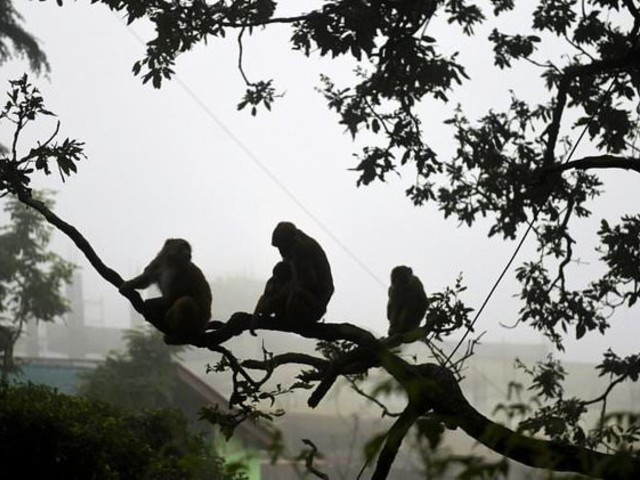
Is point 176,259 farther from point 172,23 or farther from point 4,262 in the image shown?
point 4,262

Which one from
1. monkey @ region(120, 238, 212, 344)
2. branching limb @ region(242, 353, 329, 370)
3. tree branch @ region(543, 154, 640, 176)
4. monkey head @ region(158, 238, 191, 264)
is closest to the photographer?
branching limb @ region(242, 353, 329, 370)

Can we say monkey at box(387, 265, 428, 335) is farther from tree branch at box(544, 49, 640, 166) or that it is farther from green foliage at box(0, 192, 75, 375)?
green foliage at box(0, 192, 75, 375)

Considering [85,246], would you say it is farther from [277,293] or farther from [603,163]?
[603,163]

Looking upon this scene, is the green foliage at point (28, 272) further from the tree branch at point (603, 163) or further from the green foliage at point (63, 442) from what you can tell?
the tree branch at point (603, 163)

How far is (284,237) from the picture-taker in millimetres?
4996

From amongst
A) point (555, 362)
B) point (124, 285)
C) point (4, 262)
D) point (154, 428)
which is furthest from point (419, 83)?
point (4, 262)

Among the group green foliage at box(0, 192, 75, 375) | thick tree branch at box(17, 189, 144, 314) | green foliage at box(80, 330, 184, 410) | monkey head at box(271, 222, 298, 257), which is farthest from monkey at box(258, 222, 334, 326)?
green foliage at box(0, 192, 75, 375)

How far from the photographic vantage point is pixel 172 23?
4.72 m

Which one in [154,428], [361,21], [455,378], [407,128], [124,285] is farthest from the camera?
[154,428]

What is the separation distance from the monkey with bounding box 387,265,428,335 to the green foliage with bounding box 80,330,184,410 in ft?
24.3

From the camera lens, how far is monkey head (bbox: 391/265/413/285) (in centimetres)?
696

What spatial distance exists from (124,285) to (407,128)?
107 inches

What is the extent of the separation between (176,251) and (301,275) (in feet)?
2.38

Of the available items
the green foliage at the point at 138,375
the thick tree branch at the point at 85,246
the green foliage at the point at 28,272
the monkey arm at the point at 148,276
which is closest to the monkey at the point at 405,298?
the monkey arm at the point at 148,276
